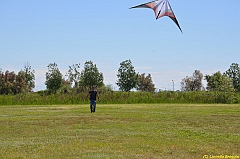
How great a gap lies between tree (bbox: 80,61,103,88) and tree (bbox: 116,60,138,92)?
4934 millimetres

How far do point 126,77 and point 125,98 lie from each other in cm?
2255

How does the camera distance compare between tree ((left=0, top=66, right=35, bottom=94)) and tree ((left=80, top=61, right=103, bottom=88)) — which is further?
tree ((left=0, top=66, right=35, bottom=94))

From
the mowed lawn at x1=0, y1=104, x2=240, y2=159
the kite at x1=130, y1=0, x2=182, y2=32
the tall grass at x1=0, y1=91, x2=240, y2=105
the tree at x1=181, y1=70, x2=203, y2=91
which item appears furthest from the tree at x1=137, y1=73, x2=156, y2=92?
the mowed lawn at x1=0, y1=104, x2=240, y2=159

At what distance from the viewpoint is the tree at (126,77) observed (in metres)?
62.2

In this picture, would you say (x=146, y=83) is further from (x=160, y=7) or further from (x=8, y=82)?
(x=160, y=7)

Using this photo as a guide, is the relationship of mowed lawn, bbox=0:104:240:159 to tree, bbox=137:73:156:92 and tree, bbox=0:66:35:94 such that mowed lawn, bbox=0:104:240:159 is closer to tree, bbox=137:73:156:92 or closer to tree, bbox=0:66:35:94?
tree, bbox=0:66:35:94

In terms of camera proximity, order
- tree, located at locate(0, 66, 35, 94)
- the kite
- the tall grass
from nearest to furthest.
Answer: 1. the kite
2. the tall grass
3. tree, located at locate(0, 66, 35, 94)

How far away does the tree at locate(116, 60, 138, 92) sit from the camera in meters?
62.2

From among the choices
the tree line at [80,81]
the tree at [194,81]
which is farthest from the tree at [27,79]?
the tree at [194,81]

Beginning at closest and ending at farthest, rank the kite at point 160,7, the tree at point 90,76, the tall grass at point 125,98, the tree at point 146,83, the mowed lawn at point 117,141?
the mowed lawn at point 117,141 < the kite at point 160,7 < the tall grass at point 125,98 < the tree at point 90,76 < the tree at point 146,83

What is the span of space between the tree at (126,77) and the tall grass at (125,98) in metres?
19.2

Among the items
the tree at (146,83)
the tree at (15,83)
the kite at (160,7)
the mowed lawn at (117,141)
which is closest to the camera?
the mowed lawn at (117,141)

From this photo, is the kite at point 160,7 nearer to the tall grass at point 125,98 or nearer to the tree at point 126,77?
the tall grass at point 125,98

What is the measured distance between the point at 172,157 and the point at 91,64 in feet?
160
